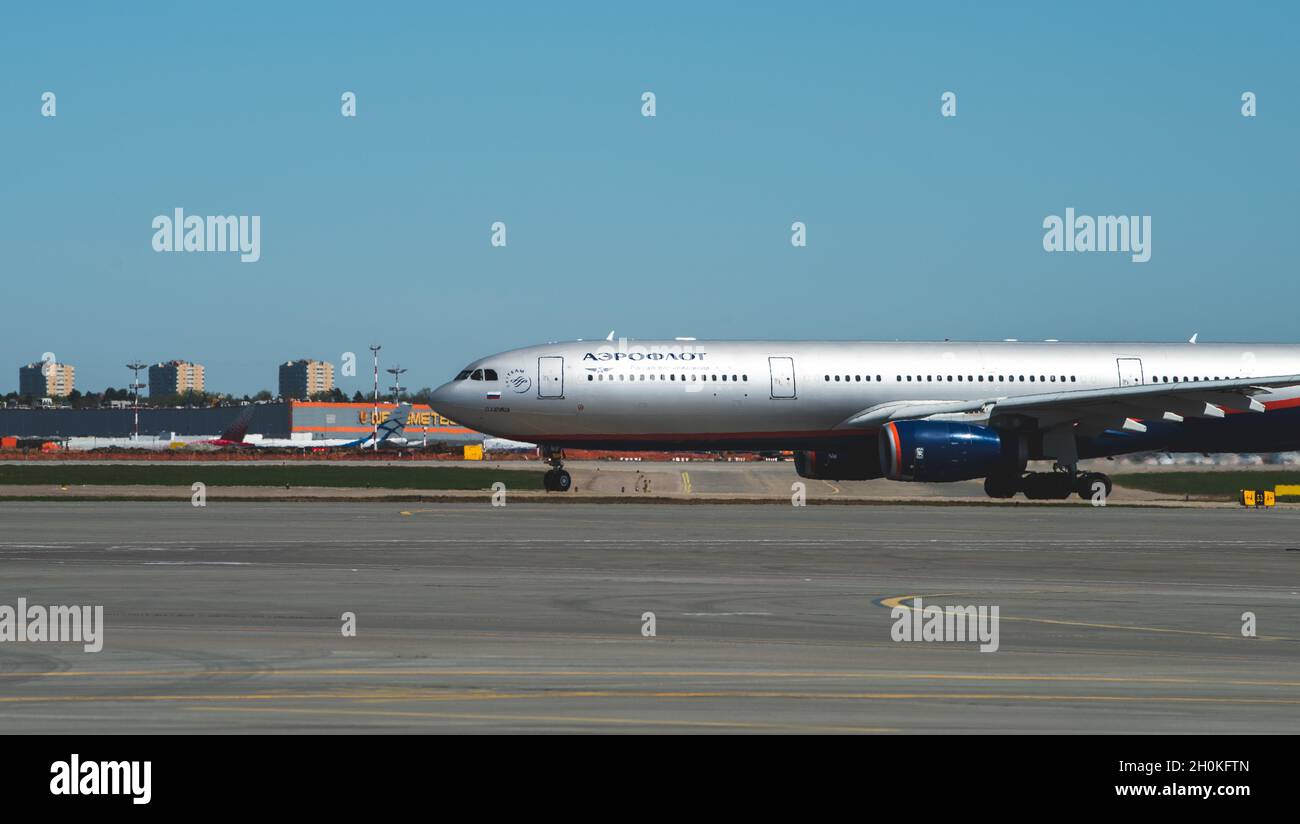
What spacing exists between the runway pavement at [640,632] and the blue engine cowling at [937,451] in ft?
29.2

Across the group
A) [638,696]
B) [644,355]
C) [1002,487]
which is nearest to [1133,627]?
[638,696]

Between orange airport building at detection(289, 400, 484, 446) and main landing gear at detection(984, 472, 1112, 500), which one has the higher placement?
orange airport building at detection(289, 400, 484, 446)

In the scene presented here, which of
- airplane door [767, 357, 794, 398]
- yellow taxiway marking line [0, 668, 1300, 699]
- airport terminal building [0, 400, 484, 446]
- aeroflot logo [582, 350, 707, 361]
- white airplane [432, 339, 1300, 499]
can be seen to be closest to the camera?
yellow taxiway marking line [0, 668, 1300, 699]

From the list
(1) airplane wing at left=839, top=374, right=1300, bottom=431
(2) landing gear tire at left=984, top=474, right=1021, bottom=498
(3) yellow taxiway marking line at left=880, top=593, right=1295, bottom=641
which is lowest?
(3) yellow taxiway marking line at left=880, top=593, right=1295, bottom=641

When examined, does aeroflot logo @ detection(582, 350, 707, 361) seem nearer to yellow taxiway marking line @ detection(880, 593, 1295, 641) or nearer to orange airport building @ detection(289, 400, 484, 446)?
yellow taxiway marking line @ detection(880, 593, 1295, 641)

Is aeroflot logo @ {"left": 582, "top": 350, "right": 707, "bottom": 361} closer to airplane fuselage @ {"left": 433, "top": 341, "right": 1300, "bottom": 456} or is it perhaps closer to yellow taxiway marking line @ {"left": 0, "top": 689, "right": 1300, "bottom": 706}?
airplane fuselage @ {"left": 433, "top": 341, "right": 1300, "bottom": 456}

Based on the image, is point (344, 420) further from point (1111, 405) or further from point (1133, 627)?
point (1133, 627)

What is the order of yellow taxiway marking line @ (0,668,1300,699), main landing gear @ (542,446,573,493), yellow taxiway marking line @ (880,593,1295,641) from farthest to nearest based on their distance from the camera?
main landing gear @ (542,446,573,493) → yellow taxiway marking line @ (880,593,1295,641) → yellow taxiway marking line @ (0,668,1300,699)

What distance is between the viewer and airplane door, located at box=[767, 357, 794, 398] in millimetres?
41406

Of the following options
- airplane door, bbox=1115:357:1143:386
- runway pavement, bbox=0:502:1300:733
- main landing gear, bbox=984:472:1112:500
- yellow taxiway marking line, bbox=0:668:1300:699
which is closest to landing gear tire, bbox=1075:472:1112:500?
main landing gear, bbox=984:472:1112:500

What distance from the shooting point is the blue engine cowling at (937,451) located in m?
38.0

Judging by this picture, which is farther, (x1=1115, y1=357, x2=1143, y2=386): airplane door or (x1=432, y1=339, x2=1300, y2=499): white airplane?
(x1=1115, y1=357, x2=1143, y2=386): airplane door

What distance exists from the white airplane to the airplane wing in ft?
0.19
